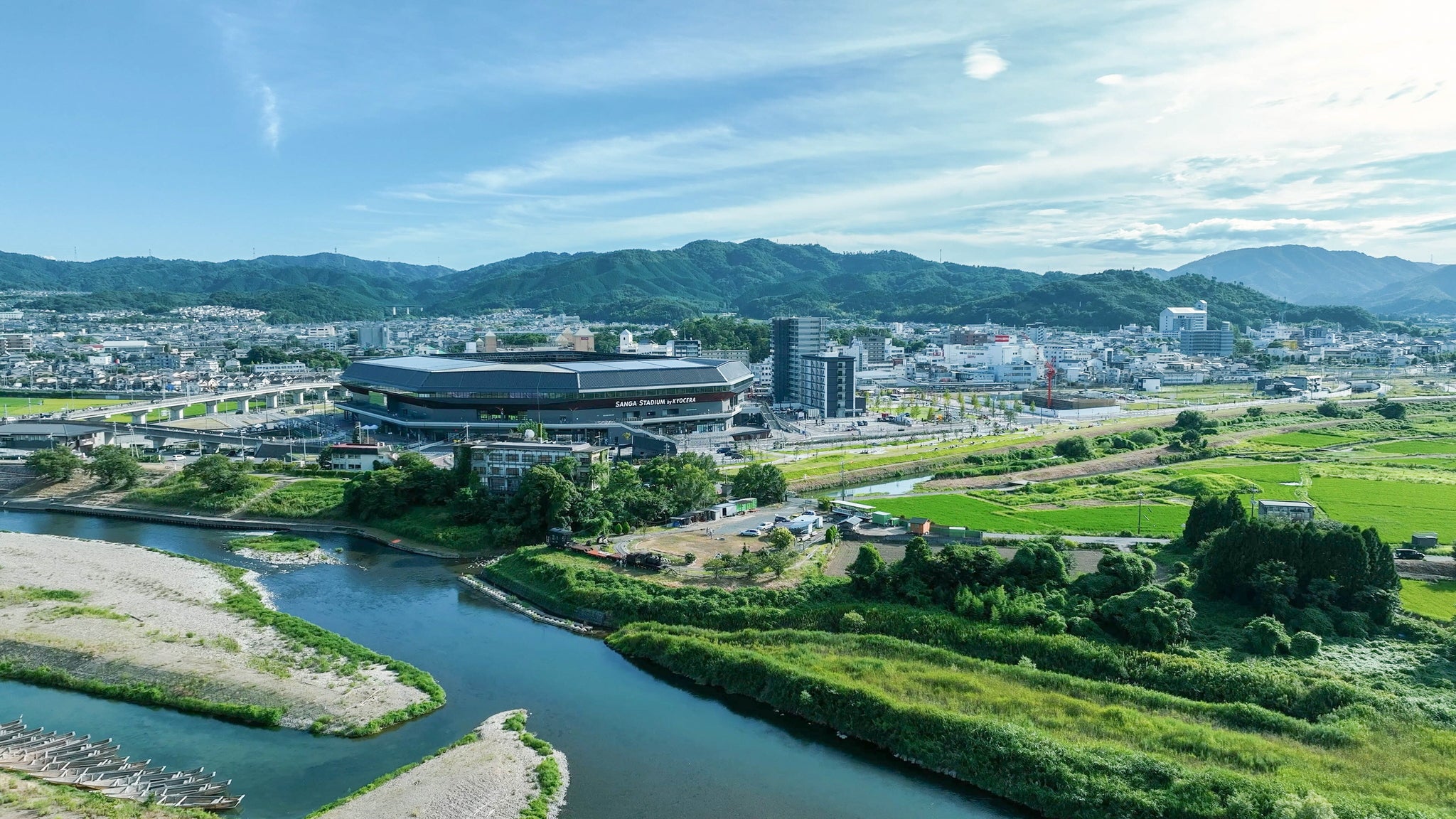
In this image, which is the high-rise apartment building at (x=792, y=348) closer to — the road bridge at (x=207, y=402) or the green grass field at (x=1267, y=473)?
the green grass field at (x=1267, y=473)

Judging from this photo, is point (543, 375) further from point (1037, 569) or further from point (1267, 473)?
point (1267, 473)

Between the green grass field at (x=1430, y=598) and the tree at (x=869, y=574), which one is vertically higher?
the tree at (x=869, y=574)

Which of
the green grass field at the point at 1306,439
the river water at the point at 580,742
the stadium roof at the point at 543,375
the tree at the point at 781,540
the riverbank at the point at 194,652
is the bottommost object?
the river water at the point at 580,742

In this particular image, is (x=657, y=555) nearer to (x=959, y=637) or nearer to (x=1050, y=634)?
(x=959, y=637)

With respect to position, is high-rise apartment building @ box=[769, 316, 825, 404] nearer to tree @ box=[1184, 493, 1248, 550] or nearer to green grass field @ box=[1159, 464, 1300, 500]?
green grass field @ box=[1159, 464, 1300, 500]

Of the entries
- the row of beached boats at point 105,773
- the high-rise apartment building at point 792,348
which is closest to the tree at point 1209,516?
the row of beached boats at point 105,773

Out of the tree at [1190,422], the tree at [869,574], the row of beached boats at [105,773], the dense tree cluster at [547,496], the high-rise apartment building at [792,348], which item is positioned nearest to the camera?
the row of beached boats at [105,773]
